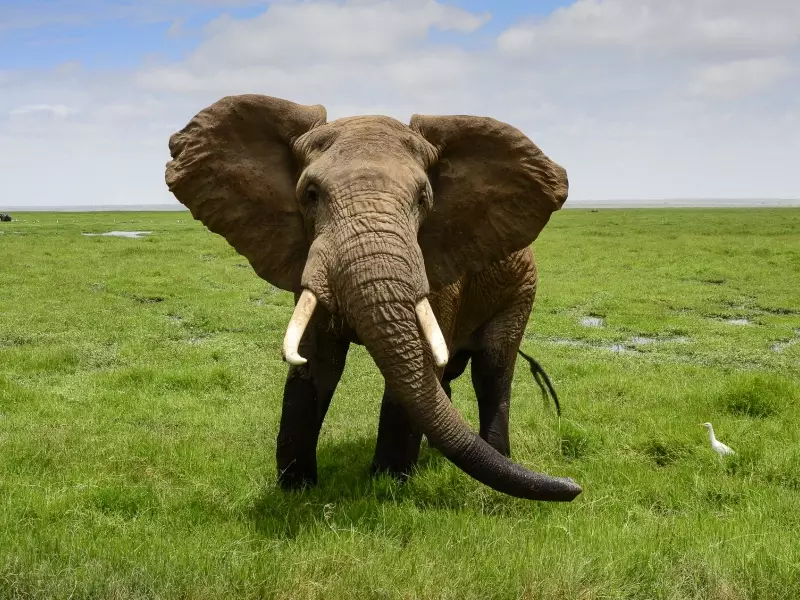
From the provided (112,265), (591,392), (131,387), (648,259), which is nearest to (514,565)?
(591,392)

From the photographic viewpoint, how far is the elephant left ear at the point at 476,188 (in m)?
5.07

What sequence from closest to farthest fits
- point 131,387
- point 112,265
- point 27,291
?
1. point 131,387
2. point 27,291
3. point 112,265

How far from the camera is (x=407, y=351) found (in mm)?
4023

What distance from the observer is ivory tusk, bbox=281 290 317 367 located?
365 centimetres

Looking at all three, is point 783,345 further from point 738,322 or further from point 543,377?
point 543,377

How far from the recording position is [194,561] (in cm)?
419

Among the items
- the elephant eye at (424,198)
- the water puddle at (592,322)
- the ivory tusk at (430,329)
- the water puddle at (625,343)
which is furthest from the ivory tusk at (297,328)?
the water puddle at (592,322)

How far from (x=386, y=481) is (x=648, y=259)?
21.1 metres

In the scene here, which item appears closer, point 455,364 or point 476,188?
point 476,188

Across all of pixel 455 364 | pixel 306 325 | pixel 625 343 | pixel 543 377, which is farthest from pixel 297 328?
pixel 625 343

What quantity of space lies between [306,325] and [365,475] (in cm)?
234

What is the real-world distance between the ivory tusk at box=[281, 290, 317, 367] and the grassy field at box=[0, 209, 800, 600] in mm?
1186

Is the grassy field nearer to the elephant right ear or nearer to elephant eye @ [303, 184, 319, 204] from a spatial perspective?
the elephant right ear

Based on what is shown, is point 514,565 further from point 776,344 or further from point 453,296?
point 776,344
